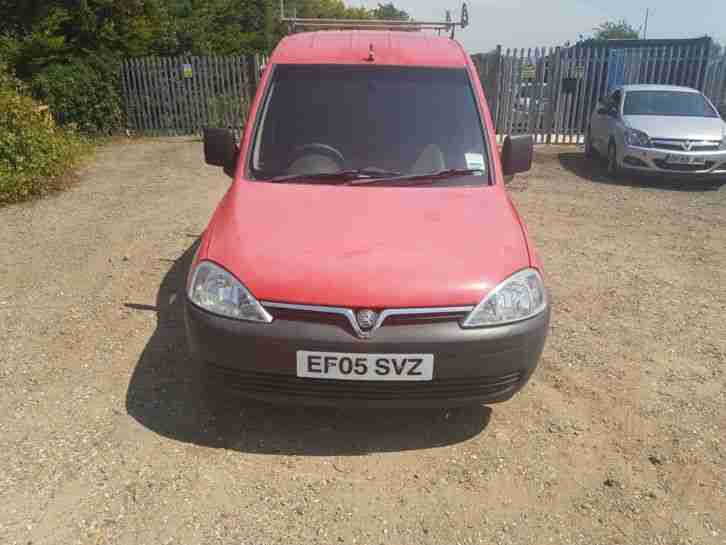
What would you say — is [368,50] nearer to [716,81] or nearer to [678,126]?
[678,126]

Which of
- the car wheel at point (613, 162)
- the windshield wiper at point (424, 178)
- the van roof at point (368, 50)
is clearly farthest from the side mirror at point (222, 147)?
the car wheel at point (613, 162)

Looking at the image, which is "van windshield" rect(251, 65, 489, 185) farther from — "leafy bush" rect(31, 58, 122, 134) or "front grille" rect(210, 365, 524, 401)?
"leafy bush" rect(31, 58, 122, 134)

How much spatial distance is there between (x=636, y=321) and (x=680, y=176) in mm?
5884

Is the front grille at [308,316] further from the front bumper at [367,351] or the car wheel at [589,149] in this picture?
the car wheel at [589,149]

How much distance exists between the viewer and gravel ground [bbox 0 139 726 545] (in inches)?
103

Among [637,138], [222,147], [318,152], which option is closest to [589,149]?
[637,138]

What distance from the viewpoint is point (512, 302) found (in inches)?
113

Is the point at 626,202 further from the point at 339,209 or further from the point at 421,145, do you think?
the point at 339,209

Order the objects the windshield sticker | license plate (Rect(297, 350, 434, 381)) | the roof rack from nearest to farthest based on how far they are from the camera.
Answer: license plate (Rect(297, 350, 434, 381)), the windshield sticker, the roof rack

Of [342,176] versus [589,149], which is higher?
[342,176]

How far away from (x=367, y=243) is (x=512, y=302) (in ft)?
2.41

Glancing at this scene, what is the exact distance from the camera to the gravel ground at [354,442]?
8.55 feet

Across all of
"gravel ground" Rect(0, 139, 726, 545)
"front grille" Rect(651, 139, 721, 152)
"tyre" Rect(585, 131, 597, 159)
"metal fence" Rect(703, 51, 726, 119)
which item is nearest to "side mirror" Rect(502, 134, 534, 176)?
"gravel ground" Rect(0, 139, 726, 545)

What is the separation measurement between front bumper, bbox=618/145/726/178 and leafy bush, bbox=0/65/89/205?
8662 mm
